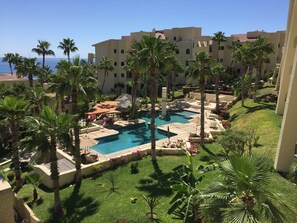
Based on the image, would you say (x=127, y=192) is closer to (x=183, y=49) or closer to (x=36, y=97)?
(x=36, y=97)

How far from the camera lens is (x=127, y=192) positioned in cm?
1844

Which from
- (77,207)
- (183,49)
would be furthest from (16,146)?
(183,49)

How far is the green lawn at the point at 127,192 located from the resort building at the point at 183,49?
40834mm

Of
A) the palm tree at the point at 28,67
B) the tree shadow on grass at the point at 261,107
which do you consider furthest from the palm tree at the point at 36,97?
the tree shadow on grass at the point at 261,107

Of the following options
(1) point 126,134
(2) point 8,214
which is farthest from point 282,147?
(1) point 126,134

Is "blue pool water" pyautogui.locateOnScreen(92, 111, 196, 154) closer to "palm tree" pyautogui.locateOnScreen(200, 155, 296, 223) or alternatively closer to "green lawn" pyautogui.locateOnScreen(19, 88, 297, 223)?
"green lawn" pyautogui.locateOnScreen(19, 88, 297, 223)

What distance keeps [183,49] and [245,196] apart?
60.4 m

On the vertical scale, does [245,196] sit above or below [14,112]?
above

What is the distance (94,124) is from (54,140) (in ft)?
73.7

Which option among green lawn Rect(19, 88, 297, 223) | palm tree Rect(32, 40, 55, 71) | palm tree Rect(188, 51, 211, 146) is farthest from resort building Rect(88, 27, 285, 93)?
green lawn Rect(19, 88, 297, 223)

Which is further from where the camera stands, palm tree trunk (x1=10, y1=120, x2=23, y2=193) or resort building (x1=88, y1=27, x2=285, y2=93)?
resort building (x1=88, y1=27, x2=285, y2=93)

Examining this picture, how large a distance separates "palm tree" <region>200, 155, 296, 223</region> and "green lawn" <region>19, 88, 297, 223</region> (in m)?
4.07

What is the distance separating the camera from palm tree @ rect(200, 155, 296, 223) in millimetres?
7195

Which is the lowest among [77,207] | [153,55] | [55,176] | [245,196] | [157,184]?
[77,207]
